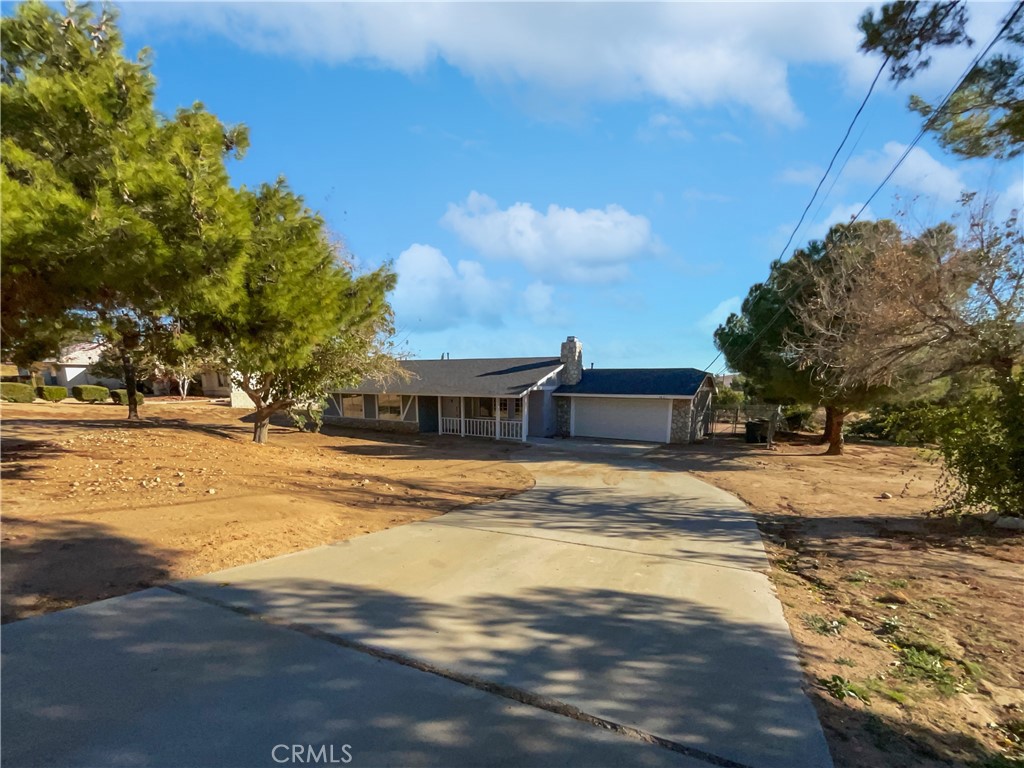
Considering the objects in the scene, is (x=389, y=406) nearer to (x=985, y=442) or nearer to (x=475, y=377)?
(x=475, y=377)

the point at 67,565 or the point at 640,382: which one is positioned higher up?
the point at 640,382

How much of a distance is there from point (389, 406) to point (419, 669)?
84.2 feet

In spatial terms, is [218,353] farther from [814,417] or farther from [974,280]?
[814,417]

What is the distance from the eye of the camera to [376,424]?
28406 mm

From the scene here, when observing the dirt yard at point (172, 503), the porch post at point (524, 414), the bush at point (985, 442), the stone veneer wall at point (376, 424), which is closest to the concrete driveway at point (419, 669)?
the dirt yard at point (172, 503)

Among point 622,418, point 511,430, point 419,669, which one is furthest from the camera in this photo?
point 622,418

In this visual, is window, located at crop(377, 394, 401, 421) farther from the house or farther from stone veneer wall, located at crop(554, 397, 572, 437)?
stone veneer wall, located at crop(554, 397, 572, 437)

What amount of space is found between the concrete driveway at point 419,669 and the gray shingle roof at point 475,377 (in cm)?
1758

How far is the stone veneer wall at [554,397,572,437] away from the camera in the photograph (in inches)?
1028

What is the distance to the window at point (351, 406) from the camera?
97.8 feet

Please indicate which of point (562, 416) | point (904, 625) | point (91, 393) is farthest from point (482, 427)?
point (91, 393)

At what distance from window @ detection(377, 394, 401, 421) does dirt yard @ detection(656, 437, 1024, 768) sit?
797 inches

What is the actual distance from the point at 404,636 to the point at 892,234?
41.8ft

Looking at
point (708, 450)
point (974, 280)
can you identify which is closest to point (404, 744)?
point (974, 280)
